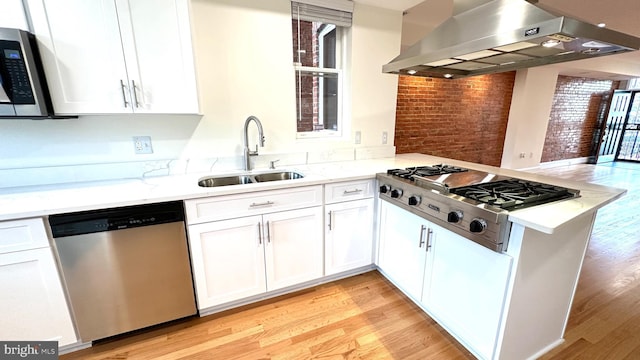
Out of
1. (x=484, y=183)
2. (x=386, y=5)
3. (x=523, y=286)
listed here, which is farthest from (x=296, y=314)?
(x=386, y=5)

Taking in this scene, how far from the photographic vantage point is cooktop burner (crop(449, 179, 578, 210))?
132cm

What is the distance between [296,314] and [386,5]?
2801 mm

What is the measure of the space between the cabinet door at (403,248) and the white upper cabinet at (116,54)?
5.59 ft

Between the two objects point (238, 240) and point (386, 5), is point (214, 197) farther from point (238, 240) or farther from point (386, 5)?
point (386, 5)

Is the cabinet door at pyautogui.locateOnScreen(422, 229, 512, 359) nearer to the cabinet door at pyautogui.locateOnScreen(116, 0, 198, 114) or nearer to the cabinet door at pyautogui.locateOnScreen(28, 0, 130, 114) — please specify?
the cabinet door at pyautogui.locateOnScreen(116, 0, 198, 114)

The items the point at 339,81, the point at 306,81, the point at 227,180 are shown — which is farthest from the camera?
the point at 339,81

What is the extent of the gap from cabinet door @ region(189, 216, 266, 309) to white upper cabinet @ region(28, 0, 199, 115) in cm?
86

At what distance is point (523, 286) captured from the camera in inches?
51.9

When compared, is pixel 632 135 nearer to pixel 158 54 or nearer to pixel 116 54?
pixel 158 54

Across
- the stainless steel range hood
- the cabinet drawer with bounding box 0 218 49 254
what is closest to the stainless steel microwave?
the cabinet drawer with bounding box 0 218 49 254

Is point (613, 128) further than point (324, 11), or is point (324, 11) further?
point (613, 128)

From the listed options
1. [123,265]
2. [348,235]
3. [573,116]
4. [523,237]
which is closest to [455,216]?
[523,237]

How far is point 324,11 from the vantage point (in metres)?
2.33

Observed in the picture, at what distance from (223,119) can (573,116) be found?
8252 millimetres
